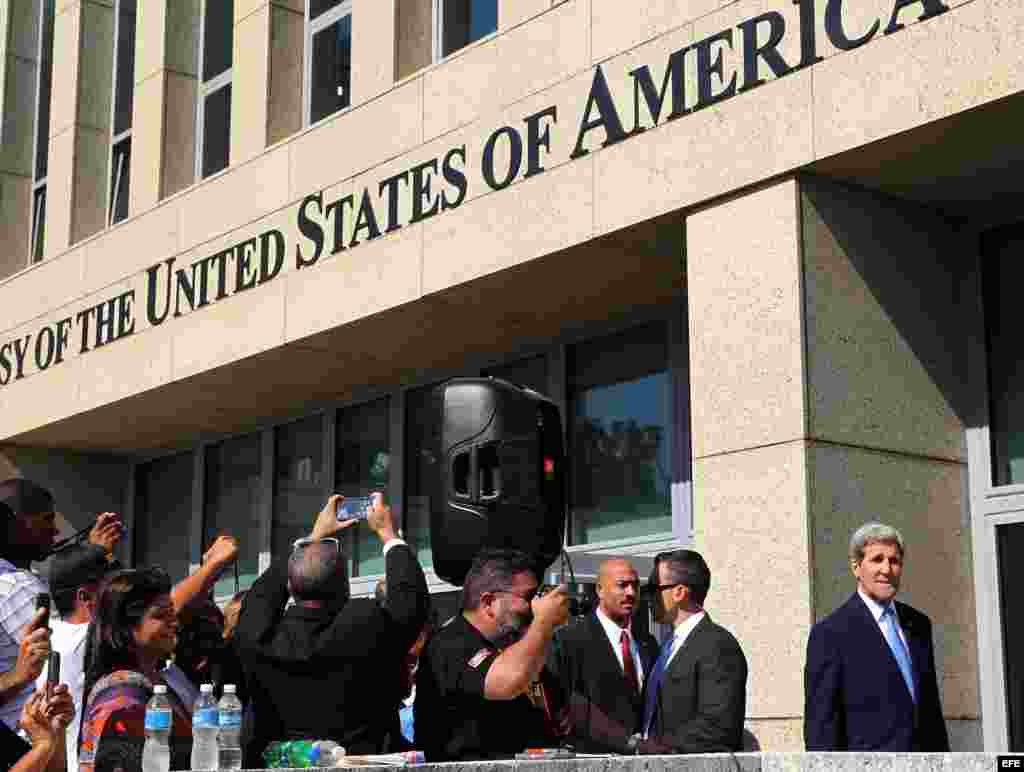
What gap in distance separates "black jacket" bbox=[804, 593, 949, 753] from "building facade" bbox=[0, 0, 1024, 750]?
191 cm

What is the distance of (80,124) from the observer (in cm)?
1730

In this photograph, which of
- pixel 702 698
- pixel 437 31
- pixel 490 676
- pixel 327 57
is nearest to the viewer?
pixel 490 676

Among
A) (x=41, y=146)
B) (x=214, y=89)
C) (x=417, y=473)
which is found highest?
(x=41, y=146)

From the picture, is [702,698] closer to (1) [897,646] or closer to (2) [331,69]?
(1) [897,646]

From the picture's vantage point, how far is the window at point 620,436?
1187cm

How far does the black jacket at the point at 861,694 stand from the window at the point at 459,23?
6.94 m

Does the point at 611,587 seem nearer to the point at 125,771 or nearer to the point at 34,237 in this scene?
the point at 125,771

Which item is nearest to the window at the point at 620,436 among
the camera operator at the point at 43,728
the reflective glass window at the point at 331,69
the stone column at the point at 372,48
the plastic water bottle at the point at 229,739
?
the stone column at the point at 372,48

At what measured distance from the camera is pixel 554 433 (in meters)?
8.03

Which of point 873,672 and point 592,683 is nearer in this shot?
point 873,672

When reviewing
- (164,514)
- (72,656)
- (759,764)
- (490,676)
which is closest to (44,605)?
(72,656)

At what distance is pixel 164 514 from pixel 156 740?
13.1m

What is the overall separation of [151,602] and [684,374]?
22.3ft

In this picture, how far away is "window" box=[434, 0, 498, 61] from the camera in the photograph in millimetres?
12859
